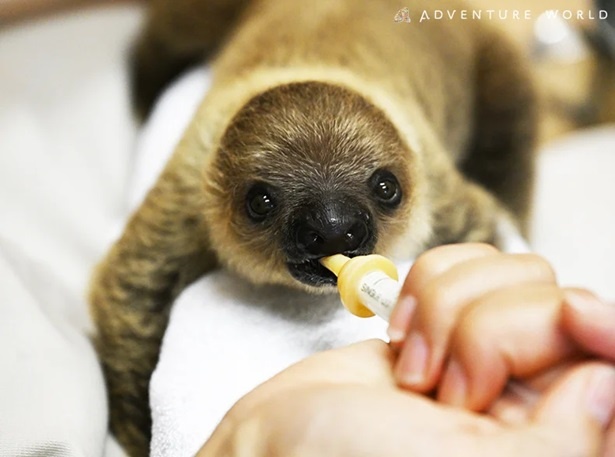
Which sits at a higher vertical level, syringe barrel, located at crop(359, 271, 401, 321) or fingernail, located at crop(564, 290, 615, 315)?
fingernail, located at crop(564, 290, 615, 315)

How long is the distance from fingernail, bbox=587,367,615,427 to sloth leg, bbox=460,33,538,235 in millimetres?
1217

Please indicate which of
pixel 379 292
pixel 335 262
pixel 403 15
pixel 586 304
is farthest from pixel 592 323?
pixel 403 15

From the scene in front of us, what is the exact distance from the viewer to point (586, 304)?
578 mm

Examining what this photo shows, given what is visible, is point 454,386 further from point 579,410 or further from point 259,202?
point 259,202

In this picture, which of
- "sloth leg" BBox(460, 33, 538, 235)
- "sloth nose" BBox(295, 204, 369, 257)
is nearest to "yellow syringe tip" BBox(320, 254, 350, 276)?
"sloth nose" BBox(295, 204, 369, 257)

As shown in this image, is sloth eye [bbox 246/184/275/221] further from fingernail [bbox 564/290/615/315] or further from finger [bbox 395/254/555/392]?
fingernail [bbox 564/290/615/315]

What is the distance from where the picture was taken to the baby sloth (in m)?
1.00

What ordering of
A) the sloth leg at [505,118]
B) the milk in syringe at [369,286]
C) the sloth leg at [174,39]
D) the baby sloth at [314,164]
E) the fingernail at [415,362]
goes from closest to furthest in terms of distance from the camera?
the fingernail at [415,362]
the milk in syringe at [369,286]
the baby sloth at [314,164]
the sloth leg at [505,118]
the sloth leg at [174,39]

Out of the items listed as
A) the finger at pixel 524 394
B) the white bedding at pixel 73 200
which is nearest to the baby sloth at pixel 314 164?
the white bedding at pixel 73 200

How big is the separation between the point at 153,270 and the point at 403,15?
0.83m

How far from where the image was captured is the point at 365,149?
1.02 m

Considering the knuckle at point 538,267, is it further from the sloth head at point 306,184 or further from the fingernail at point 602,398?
the sloth head at point 306,184

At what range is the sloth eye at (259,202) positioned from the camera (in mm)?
1014

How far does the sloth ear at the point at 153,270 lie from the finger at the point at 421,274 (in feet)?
1.86
